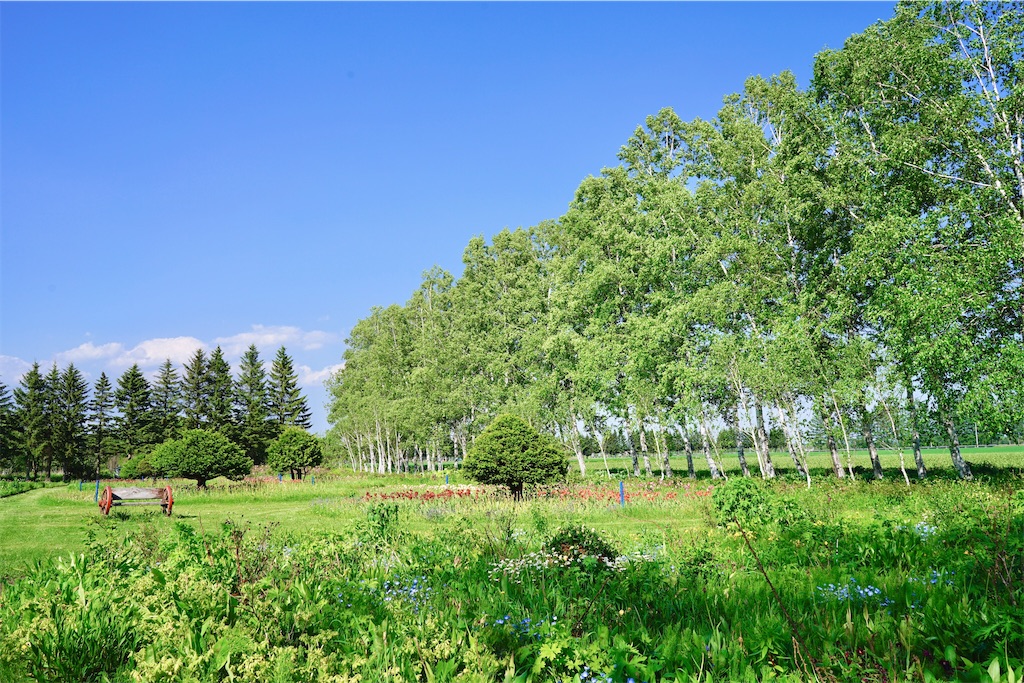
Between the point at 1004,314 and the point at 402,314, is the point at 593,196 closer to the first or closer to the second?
the point at 1004,314

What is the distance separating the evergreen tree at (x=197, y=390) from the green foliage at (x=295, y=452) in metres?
27.2

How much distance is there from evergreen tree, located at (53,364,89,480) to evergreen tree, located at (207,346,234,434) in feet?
35.3

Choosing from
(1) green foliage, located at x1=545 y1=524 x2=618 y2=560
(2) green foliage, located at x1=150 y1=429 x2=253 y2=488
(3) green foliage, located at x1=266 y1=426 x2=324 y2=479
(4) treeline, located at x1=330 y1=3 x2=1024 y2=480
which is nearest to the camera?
(1) green foliage, located at x1=545 y1=524 x2=618 y2=560

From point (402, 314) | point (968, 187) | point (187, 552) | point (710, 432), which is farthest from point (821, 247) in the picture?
point (402, 314)

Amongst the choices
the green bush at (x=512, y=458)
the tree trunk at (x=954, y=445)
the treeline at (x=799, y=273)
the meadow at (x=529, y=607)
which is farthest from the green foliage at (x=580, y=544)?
the tree trunk at (x=954, y=445)

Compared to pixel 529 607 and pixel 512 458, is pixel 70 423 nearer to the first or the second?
pixel 512 458

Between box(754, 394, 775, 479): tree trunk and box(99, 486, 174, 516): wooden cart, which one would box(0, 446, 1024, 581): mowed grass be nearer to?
box(99, 486, 174, 516): wooden cart

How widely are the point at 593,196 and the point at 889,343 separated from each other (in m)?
16.0

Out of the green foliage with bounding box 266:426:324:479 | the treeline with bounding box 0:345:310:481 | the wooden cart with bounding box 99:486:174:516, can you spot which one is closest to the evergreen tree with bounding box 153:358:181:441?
the treeline with bounding box 0:345:310:481

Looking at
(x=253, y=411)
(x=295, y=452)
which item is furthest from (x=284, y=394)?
(x=295, y=452)

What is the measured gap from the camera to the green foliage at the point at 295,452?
3703 centimetres

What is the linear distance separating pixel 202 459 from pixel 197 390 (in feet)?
120

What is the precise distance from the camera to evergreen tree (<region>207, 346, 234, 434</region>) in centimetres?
6019

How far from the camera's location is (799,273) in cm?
2297
